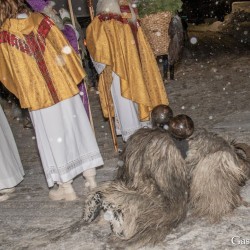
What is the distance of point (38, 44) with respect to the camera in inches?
154

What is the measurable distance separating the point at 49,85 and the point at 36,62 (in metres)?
0.24

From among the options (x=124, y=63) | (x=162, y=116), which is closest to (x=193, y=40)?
(x=124, y=63)

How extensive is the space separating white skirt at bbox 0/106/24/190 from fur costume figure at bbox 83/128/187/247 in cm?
143

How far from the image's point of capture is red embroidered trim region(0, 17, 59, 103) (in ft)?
12.6

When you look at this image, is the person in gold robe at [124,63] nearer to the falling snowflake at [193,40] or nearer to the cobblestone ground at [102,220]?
the cobblestone ground at [102,220]

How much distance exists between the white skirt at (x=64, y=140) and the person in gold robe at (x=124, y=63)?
1013 mm

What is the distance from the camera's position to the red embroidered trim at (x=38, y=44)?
3844 millimetres

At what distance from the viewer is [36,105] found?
3.96 meters

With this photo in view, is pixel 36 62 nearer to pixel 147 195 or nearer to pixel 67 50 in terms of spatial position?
pixel 67 50

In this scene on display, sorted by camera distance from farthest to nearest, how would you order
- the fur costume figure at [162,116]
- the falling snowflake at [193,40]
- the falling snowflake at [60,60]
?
the falling snowflake at [193,40] < the falling snowflake at [60,60] < the fur costume figure at [162,116]

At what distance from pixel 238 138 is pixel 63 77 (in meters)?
2.61

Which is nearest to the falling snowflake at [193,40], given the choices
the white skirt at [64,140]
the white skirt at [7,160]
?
the white skirt at [7,160]

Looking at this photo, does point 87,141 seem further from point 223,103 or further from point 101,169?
point 223,103

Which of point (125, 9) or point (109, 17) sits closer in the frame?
point (109, 17)
